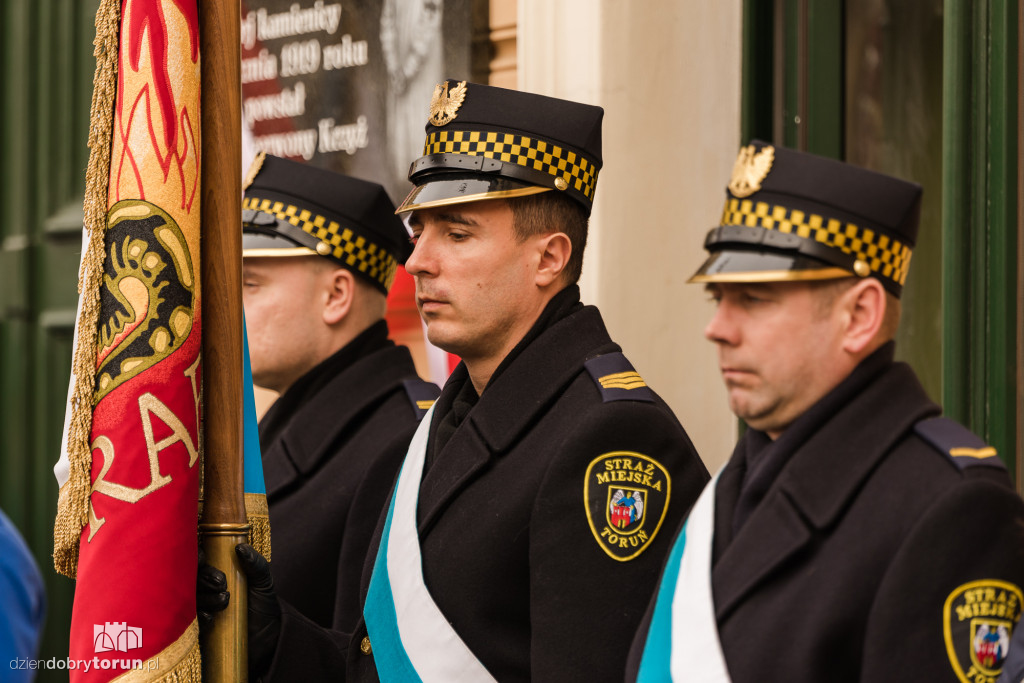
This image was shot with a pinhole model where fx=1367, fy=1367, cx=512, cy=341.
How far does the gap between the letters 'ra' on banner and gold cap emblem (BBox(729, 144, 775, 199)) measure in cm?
99

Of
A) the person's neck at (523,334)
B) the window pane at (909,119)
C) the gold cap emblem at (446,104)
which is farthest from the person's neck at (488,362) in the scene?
the window pane at (909,119)

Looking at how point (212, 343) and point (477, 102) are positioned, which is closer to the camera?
point (212, 343)

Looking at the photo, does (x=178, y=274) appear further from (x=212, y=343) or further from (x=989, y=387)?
(x=989, y=387)

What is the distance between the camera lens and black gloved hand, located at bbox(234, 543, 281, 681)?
8.82ft

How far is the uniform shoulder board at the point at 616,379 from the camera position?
251 centimetres

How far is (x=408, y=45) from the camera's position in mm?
4969

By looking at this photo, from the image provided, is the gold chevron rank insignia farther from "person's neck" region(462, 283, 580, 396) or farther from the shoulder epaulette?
the shoulder epaulette

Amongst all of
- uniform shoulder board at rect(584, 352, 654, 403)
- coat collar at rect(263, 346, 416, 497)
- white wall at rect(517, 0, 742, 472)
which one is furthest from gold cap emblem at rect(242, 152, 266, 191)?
uniform shoulder board at rect(584, 352, 654, 403)

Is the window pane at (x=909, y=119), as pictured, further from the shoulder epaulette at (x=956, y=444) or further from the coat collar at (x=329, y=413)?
the shoulder epaulette at (x=956, y=444)

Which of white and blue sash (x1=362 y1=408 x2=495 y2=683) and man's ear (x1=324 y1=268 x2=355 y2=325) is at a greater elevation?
man's ear (x1=324 y1=268 x2=355 y2=325)

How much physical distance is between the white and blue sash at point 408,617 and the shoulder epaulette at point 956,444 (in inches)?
36.4

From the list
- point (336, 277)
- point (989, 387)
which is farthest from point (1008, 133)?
point (336, 277)

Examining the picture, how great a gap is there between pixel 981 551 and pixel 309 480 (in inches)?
77.8

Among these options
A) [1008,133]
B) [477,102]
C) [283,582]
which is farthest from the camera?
[1008,133]
